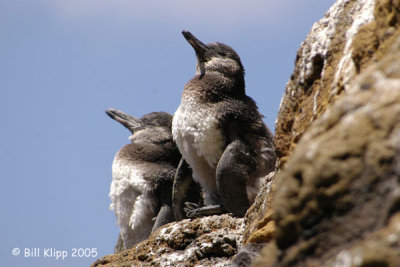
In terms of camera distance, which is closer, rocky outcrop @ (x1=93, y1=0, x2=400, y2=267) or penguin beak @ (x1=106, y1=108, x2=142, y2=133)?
rocky outcrop @ (x1=93, y1=0, x2=400, y2=267)

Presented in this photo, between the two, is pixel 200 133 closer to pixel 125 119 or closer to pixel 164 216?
pixel 164 216

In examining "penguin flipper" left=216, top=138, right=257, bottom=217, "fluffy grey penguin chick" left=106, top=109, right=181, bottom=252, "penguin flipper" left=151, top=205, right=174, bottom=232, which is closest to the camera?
"penguin flipper" left=216, top=138, right=257, bottom=217

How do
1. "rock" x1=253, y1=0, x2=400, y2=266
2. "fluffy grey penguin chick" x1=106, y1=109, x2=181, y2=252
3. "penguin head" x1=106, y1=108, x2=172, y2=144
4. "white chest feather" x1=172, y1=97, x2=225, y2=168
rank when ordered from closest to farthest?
A: "rock" x1=253, y1=0, x2=400, y2=266 → "white chest feather" x1=172, y1=97, x2=225, y2=168 → "fluffy grey penguin chick" x1=106, y1=109, x2=181, y2=252 → "penguin head" x1=106, y1=108, x2=172, y2=144

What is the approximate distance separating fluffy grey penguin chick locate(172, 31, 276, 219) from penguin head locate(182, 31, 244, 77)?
0.22 m

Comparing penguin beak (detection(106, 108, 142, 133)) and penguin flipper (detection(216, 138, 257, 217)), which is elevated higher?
penguin beak (detection(106, 108, 142, 133))

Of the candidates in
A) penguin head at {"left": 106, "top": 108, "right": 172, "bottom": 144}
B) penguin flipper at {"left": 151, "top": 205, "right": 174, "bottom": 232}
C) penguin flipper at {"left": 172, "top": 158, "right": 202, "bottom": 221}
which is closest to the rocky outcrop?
penguin flipper at {"left": 172, "top": 158, "right": 202, "bottom": 221}

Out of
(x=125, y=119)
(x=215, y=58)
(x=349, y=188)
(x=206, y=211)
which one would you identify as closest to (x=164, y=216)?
(x=206, y=211)

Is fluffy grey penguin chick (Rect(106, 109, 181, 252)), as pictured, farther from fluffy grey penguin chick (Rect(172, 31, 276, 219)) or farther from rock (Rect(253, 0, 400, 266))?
rock (Rect(253, 0, 400, 266))

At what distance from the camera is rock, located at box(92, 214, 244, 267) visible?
19.2 feet

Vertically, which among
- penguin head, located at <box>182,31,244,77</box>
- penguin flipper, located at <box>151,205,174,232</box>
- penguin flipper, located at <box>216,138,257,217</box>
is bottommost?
penguin flipper, located at <box>216,138,257,217</box>

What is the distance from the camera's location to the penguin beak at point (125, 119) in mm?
10883

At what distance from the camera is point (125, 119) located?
1113cm

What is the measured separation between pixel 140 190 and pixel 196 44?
2.31 metres

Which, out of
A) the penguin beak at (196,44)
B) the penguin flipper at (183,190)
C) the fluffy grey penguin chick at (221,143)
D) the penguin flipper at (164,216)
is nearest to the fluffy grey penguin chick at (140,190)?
the penguin flipper at (164,216)
